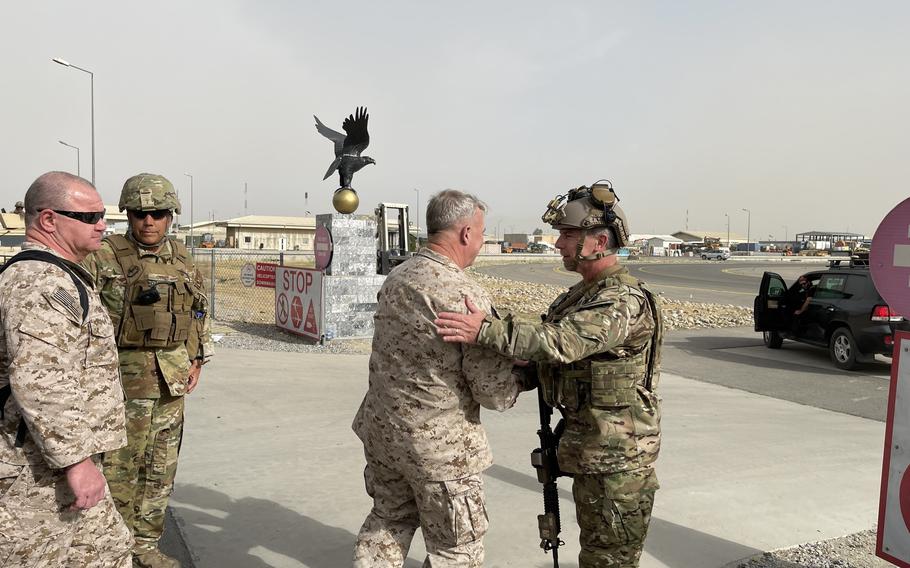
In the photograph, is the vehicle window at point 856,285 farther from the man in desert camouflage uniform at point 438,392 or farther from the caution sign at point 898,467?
the man in desert camouflage uniform at point 438,392

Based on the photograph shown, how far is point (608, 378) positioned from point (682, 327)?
1217cm

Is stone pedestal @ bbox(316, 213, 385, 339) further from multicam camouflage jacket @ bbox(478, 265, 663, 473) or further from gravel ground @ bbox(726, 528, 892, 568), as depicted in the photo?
multicam camouflage jacket @ bbox(478, 265, 663, 473)

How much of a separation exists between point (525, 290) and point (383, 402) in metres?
21.6

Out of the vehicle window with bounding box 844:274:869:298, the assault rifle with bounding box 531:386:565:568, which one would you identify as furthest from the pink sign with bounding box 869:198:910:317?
the vehicle window with bounding box 844:274:869:298

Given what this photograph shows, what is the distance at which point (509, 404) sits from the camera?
94.6 inches

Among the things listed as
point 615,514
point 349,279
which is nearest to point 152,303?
point 615,514

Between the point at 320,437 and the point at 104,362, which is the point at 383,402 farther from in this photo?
the point at 320,437

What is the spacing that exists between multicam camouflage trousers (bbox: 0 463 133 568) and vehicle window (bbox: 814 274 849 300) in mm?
10231

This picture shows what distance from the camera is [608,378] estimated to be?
8.43 feet

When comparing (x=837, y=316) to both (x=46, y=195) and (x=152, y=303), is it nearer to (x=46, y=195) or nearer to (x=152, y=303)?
(x=152, y=303)

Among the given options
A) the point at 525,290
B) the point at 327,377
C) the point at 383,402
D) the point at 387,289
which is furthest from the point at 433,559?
the point at 525,290

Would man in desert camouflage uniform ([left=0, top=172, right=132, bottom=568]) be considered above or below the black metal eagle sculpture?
below

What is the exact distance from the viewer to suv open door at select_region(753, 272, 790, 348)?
422 inches

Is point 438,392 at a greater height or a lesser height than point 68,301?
lesser
